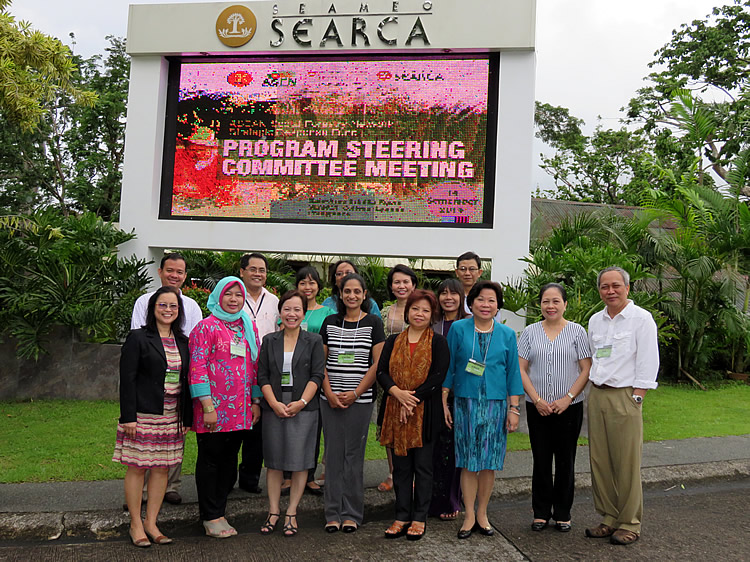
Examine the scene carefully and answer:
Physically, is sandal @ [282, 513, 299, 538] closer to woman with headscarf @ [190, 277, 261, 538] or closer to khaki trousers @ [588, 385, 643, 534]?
woman with headscarf @ [190, 277, 261, 538]

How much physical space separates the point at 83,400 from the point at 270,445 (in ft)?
15.9

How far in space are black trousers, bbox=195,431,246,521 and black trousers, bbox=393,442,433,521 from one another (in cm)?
112

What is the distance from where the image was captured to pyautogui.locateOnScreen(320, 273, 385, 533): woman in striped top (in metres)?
4.55

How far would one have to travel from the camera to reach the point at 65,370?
834 centimetres

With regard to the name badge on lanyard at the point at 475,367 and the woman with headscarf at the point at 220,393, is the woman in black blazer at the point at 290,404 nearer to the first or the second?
the woman with headscarf at the point at 220,393

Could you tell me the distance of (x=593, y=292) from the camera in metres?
8.20

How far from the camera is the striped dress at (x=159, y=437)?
4070mm

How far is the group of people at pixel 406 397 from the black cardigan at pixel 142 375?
0.06m

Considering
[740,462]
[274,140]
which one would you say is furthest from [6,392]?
[740,462]

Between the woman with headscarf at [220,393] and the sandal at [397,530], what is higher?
the woman with headscarf at [220,393]

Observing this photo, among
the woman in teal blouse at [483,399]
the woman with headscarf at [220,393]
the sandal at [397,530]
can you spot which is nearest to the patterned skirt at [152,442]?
the woman with headscarf at [220,393]

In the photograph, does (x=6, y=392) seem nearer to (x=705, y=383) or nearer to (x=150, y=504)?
(x=150, y=504)

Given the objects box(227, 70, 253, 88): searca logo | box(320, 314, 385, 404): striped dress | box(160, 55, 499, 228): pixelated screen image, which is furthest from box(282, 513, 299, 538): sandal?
box(227, 70, 253, 88): searca logo

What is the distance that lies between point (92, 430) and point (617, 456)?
5.23m
